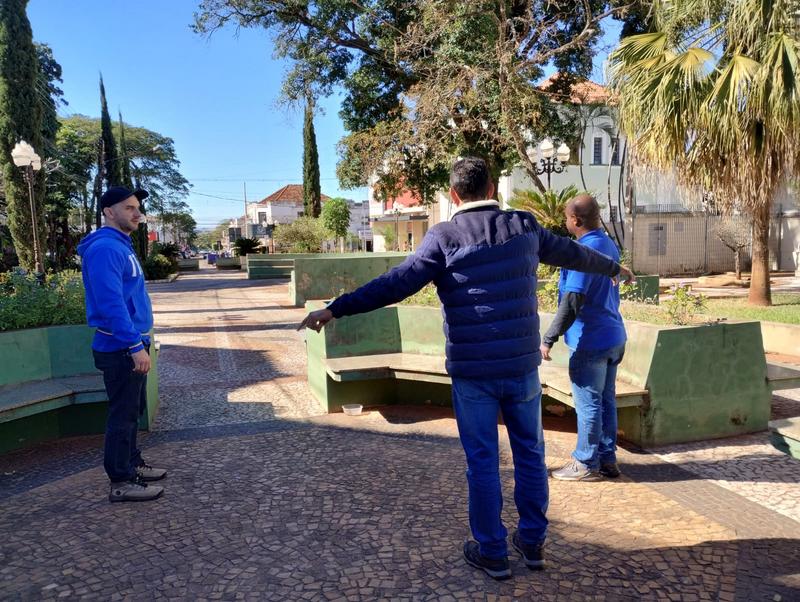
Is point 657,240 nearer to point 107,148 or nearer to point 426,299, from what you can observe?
point 426,299

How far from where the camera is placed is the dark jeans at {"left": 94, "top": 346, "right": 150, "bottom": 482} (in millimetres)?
3357

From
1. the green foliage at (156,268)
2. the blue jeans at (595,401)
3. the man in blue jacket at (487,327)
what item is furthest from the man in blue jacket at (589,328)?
the green foliage at (156,268)

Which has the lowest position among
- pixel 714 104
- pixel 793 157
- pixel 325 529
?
pixel 325 529

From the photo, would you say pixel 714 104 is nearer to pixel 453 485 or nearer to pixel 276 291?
pixel 453 485

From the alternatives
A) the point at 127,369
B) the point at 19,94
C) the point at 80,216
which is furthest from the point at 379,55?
the point at 80,216

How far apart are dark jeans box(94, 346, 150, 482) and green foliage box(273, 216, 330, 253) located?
27.6m

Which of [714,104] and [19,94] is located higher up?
[19,94]

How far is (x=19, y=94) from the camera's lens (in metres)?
16.2

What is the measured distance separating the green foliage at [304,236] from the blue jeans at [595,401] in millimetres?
27880

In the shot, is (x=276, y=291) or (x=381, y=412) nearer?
(x=381, y=412)

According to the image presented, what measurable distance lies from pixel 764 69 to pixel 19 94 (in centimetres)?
1795

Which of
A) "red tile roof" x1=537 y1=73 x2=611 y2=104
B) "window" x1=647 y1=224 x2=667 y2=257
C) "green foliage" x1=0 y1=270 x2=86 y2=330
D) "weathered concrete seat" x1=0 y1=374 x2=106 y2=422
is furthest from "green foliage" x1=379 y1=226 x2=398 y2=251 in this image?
"weathered concrete seat" x1=0 y1=374 x2=106 y2=422

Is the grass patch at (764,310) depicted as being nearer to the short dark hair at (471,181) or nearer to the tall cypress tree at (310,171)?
the short dark hair at (471,181)

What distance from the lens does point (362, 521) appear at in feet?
10.3
